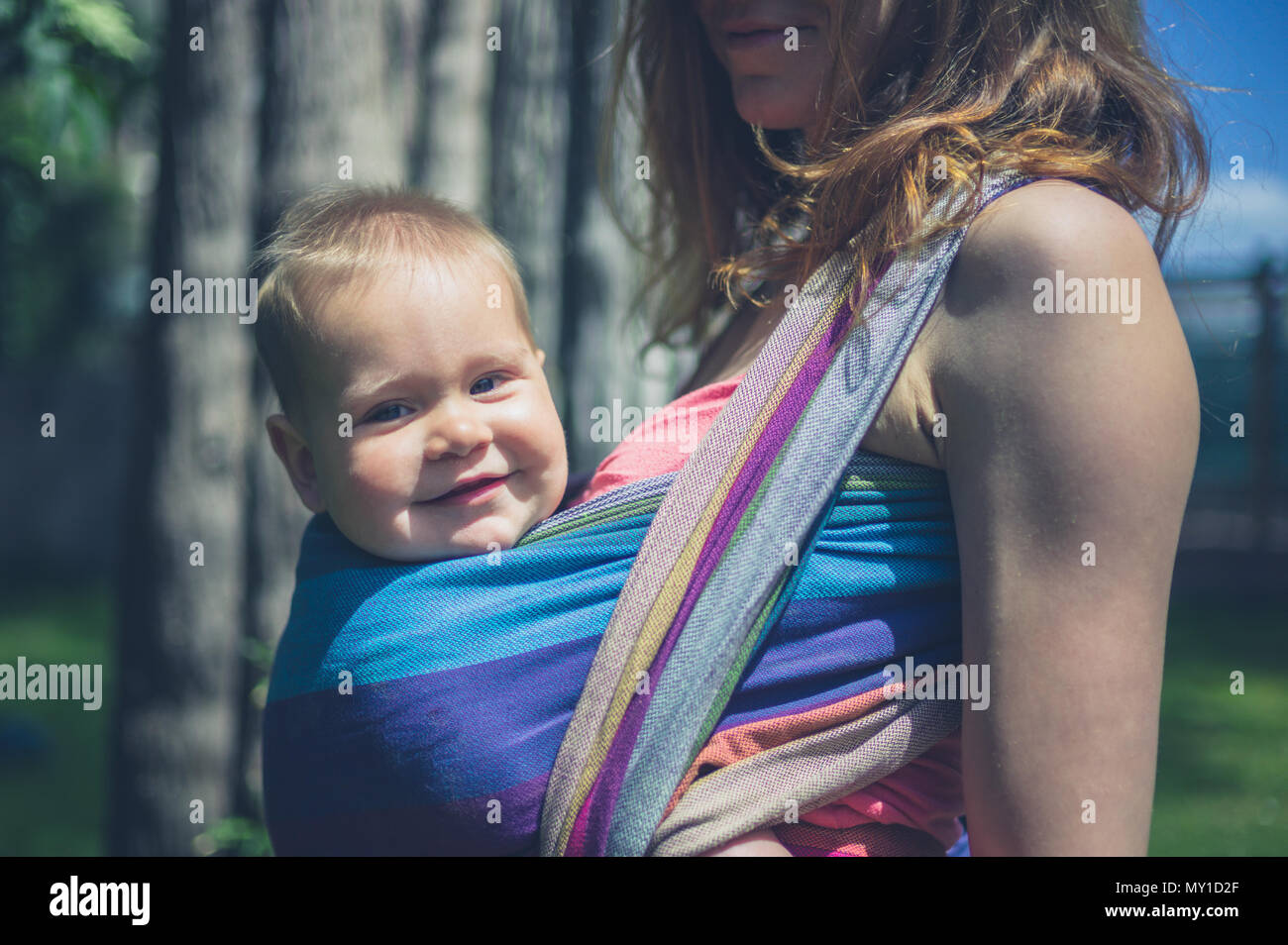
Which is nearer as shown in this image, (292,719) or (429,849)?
(429,849)

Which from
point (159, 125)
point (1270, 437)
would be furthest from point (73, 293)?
point (1270, 437)

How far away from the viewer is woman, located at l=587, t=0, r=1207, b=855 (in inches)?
48.9

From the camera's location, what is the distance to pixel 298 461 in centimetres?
172

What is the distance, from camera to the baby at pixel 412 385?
1511 millimetres

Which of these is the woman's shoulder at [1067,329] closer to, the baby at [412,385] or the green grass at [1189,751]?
the baby at [412,385]

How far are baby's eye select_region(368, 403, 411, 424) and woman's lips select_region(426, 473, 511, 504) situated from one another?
0.42 ft

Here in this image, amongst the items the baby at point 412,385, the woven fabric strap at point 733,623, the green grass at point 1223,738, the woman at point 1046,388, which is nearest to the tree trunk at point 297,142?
the baby at point 412,385

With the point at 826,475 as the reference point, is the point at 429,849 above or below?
below

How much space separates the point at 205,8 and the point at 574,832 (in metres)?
2.47

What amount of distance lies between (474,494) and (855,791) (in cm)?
64

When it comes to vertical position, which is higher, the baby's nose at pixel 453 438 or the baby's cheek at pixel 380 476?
the baby's nose at pixel 453 438

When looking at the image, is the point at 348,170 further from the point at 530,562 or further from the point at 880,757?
the point at 880,757

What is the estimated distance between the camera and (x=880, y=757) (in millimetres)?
1356

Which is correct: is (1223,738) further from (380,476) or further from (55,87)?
(55,87)
